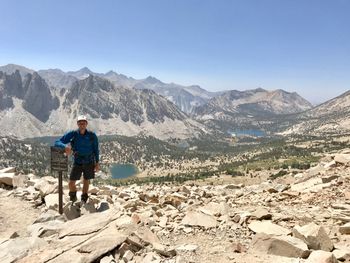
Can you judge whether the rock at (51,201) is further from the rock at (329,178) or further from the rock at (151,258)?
the rock at (329,178)

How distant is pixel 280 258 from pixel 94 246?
18.7 feet

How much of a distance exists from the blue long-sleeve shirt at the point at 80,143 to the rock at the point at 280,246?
8690 mm

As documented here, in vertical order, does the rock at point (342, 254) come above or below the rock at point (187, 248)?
above

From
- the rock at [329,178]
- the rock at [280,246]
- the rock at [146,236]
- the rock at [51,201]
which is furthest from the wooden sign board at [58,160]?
the rock at [329,178]

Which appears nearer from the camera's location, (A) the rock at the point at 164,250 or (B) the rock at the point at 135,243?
(A) the rock at the point at 164,250

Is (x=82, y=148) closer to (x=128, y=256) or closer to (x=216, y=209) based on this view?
(x=216, y=209)

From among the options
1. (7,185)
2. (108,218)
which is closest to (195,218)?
(108,218)

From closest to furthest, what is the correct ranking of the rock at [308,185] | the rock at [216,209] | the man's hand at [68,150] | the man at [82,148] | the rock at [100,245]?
1. the rock at [100,245]
2. the rock at [216,209]
3. the man's hand at [68,150]
4. the man at [82,148]
5. the rock at [308,185]

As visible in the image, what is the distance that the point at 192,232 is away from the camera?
1345 centimetres

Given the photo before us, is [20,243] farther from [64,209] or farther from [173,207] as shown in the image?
[173,207]

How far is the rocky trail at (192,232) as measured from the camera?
11.3 metres

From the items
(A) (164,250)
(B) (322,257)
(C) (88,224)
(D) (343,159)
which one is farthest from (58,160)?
(D) (343,159)

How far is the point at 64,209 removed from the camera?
1744cm

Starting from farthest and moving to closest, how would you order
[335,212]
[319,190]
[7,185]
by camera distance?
[7,185]
[319,190]
[335,212]
